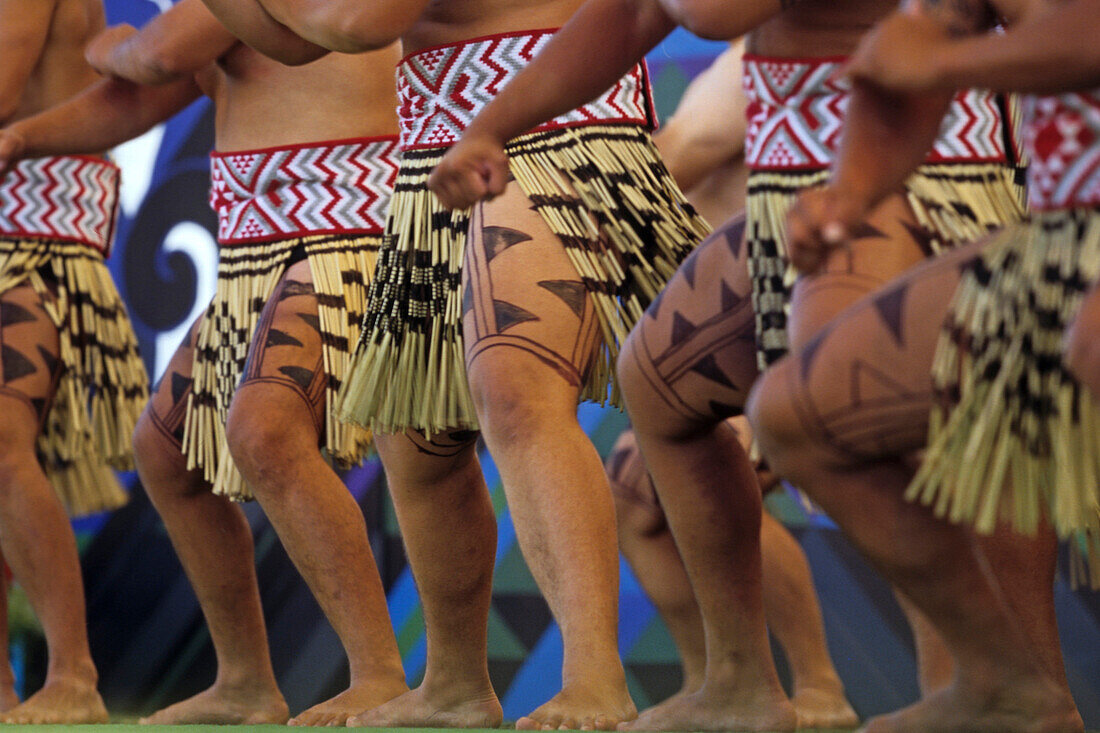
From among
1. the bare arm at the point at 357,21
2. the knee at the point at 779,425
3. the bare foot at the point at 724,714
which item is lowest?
the bare foot at the point at 724,714

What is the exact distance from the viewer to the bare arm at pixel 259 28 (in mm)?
2283

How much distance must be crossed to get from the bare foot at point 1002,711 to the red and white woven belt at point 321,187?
5.10 ft

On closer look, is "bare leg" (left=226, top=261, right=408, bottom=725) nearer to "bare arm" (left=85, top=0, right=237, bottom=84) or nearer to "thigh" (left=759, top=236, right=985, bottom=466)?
"bare arm" (left=85, top=0, right=237, bottom=84)

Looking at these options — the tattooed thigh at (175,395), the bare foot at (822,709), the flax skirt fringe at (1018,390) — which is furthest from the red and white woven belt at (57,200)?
the flax skirt fringe at (1018,390)

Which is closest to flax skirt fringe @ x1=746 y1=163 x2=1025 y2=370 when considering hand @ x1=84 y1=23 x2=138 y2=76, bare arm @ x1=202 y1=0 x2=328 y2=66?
bare arm @ x1=202 y1=0 x2=328 y2=66

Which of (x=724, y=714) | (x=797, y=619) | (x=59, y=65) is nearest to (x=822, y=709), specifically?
(x=797, y=619)

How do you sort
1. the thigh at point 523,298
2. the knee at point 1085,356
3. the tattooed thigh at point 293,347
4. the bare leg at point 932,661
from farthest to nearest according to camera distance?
the tattooed thigh at point 293,347 < the thigh at point 523,298 < the bare leg at point 932,661 < the knee at point 1085,356

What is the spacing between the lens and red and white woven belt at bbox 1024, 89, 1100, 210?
1.23 m

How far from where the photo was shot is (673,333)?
1.75m

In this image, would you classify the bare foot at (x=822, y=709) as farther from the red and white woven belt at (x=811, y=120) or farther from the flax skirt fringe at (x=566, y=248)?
the red and white woven belt at (x=811, y=120)

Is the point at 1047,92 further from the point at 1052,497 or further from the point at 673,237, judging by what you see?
the point at 673,237

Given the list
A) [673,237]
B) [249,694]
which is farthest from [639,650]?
[673,237]

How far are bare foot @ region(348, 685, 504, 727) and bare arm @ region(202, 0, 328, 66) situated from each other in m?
1.04

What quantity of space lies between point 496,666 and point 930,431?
109 inches
